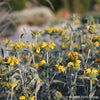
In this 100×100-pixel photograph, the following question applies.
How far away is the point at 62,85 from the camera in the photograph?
137 centimetres

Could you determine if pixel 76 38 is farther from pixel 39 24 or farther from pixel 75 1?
pixel 75 1

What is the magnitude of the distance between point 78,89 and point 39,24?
21.4 feet

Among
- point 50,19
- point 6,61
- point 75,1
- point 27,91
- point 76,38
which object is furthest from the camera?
point 75,1

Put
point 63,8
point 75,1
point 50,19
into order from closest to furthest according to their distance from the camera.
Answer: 1. point 50,19
2. point 75,1
3. point 63,8

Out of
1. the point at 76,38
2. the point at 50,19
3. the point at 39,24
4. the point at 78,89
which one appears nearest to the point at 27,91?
the point at 78,89

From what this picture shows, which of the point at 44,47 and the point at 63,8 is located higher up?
the point at 63,8

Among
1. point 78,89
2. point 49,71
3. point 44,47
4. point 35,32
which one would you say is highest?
point 35,32

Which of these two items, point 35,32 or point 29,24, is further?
point 29,24

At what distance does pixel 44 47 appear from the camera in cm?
132

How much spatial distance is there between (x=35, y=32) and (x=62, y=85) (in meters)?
0.42

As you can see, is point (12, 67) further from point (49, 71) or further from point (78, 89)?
point (78, 89)

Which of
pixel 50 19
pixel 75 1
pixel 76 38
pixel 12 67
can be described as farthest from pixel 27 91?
pixel 75 1

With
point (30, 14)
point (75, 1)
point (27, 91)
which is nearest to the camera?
point (27, 91)

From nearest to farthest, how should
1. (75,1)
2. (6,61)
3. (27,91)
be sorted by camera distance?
(27,91) → (6,61) → (75,1)
